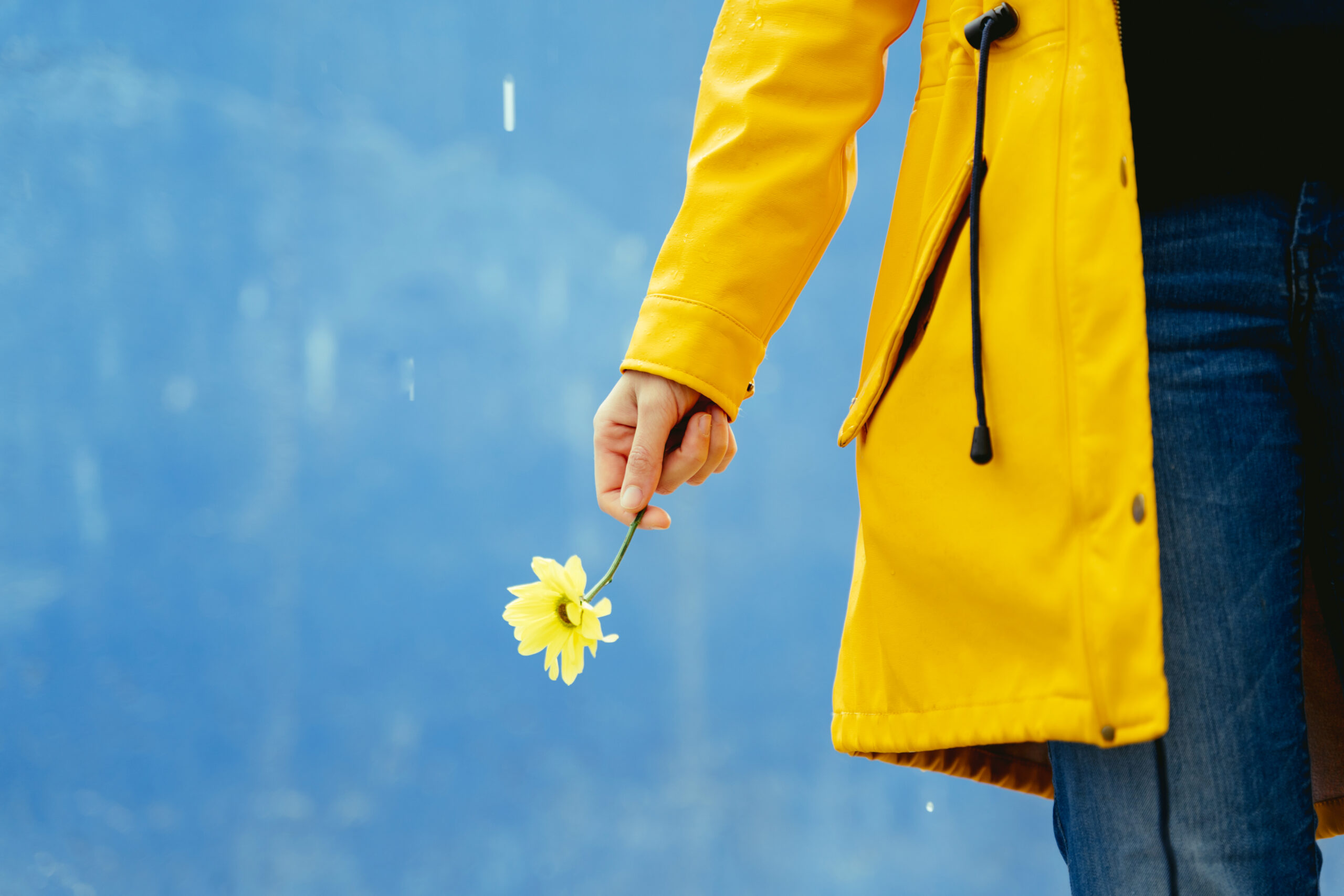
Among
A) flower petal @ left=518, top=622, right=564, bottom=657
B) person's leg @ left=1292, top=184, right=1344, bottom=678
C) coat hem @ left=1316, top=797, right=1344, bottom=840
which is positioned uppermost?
flower petal @ left=518, top=622, right=564, bottom=657

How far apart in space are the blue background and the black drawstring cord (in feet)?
5.87

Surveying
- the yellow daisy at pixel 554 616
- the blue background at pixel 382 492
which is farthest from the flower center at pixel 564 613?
the blue background at pixel 382 492

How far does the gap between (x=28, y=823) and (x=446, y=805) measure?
2.93 feet

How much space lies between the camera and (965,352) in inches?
21.5

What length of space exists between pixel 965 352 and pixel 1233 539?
17cm

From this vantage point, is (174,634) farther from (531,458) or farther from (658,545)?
(658,545)

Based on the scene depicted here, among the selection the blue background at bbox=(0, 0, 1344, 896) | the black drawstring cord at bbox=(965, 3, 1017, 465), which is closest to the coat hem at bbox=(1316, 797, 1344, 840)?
the black drawstring cord at bbox=(965, 3, 1017, 465)

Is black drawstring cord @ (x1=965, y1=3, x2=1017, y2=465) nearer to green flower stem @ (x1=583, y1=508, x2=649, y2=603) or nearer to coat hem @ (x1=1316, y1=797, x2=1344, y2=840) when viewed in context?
green flower stem @ (x1=583, y1=508, x2=649, y2=603)

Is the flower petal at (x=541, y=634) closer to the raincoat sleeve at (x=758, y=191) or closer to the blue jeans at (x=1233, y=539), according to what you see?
the raincoat sleeve at (x=758, y=191)

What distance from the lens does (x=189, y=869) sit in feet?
6.74

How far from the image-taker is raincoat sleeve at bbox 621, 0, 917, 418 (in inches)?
25.2

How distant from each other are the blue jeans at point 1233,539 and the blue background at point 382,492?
1768 mm

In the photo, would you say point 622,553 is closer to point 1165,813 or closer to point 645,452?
point 645,452

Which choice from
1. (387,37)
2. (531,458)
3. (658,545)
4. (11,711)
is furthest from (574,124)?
(11,711)
